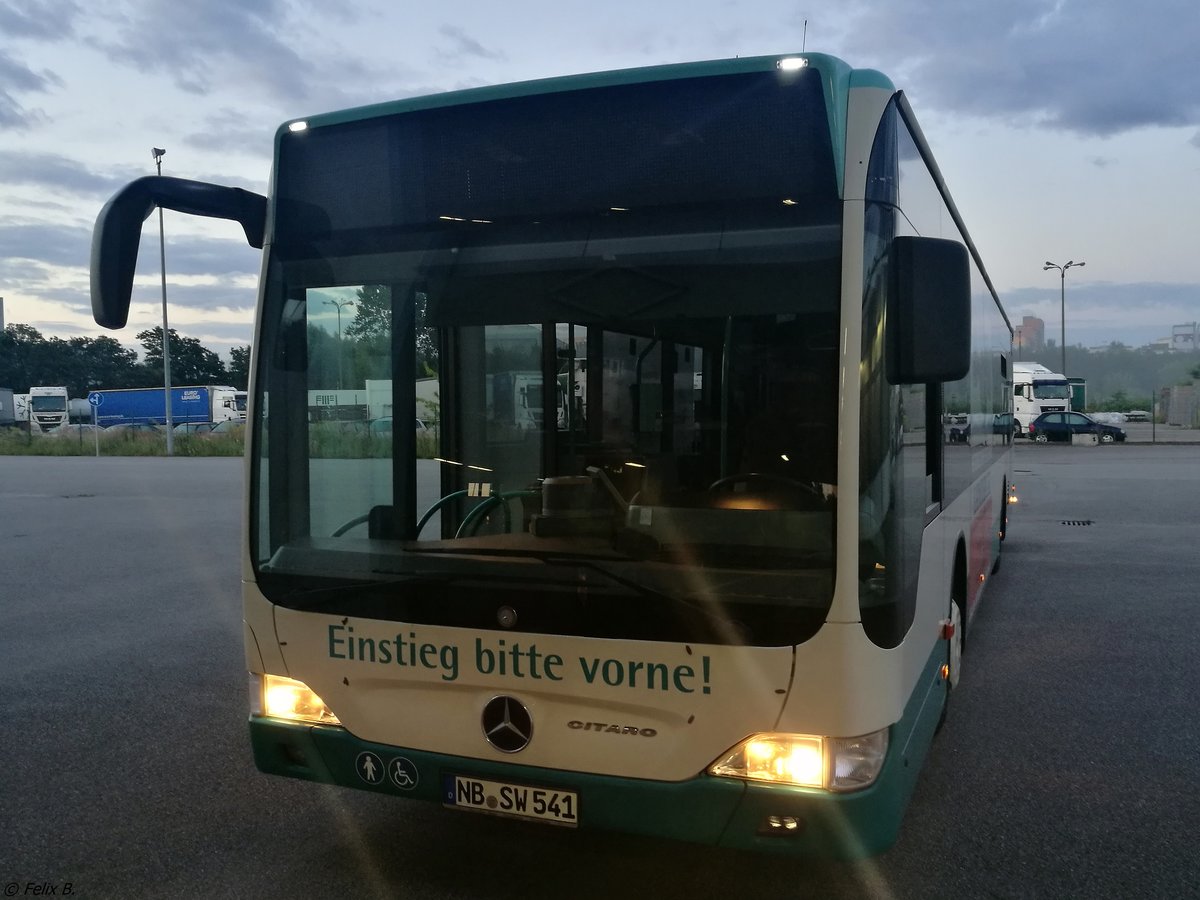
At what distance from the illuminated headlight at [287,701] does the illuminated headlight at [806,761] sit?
4.45ft

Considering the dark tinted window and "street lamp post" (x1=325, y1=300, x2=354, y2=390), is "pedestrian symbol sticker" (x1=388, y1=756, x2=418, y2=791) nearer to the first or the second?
"street lamp post" (x1=325, y1=300, x2=354, y2=390)

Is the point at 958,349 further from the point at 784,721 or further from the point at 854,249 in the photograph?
the point at 784,721

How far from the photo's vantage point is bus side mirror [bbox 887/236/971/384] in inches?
121

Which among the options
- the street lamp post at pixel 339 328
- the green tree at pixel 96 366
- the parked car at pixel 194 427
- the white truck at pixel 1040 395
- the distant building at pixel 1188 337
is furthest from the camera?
Result: the distant building at pixel 1188 337

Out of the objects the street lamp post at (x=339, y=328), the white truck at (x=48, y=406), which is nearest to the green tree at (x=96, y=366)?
the white truck at (x=48, y=406)

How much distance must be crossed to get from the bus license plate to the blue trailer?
62.0 m

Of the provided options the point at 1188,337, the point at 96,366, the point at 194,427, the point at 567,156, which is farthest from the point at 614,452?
the point at 1188,337

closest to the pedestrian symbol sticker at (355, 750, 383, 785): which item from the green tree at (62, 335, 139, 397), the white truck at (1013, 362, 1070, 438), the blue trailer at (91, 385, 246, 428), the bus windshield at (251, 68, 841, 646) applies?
the bus windshield at (251, 68, 841, 646)

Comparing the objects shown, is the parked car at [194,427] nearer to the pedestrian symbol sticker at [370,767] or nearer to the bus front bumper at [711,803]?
the pedestrian symbol sticker at [370,767]

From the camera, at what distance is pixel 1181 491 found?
63.5ft

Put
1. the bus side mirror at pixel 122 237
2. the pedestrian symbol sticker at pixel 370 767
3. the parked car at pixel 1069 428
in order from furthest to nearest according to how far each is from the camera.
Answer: the parked car at pixel 1069 428
the pedestrian symbol sticker at pixel 370 767
the bus side mirror at pixel 122 237

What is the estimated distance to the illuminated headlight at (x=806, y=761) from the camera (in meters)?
3.06

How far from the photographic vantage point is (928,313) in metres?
3.10

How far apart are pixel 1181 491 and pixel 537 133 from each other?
19187 mm
